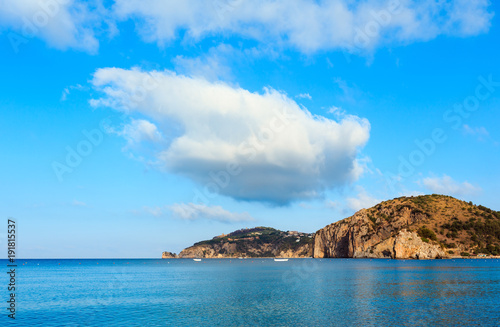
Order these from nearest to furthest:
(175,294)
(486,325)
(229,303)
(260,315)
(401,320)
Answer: (486,325)
(401,320)
(260,315)
(229,303)
(175,294)

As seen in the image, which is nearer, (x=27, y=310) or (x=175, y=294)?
(x=27, y=310)

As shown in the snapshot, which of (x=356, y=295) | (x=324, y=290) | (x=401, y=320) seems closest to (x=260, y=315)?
(x=401, y=320)

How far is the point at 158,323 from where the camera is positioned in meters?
45.8

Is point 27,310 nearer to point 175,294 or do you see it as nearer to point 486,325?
point 175,294

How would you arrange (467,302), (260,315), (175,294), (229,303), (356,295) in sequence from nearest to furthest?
(260,315)
(467,302)
(229,303)
(356,295)
(175,294)

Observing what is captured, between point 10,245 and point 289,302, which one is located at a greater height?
point 10,245

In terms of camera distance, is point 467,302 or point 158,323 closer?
point 158,323

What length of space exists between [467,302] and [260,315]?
3304 cm

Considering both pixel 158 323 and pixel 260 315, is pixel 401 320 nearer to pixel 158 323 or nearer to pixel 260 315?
pixel 260 315

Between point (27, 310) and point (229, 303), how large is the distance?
3161 cm

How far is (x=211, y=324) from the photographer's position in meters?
44.6

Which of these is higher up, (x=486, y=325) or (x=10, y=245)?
(x=10, y=245)

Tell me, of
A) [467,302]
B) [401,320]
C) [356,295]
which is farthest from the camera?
[356,295]

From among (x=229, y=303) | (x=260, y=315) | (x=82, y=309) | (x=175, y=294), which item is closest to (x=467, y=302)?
(x=260, y=315)
